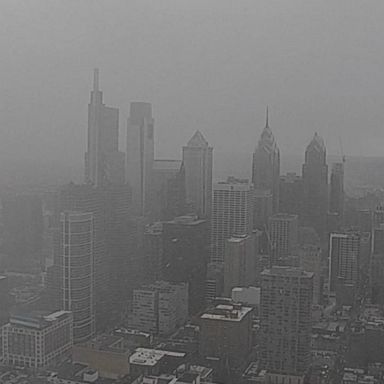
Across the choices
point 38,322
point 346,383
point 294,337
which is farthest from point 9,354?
point 346,383

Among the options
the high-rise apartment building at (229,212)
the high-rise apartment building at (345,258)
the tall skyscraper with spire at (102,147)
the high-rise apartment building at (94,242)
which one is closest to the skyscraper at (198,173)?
the high-rise apartment building at (229,212)

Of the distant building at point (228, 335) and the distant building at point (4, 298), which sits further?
the distant building at point (4, 298)

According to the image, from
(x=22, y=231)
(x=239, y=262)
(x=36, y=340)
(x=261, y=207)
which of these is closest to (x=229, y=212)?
(x=261, y=207)

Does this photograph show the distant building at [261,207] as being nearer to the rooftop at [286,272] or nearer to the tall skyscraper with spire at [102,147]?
the rooftop at [286,272]

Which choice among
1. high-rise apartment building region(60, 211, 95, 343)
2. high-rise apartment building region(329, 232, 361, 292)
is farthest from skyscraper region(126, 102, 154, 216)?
high-rise apartment building region(329, 232, 361, 292)

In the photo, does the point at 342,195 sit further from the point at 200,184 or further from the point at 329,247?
the point at 200,184

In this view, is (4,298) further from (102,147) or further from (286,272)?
(286,272)
